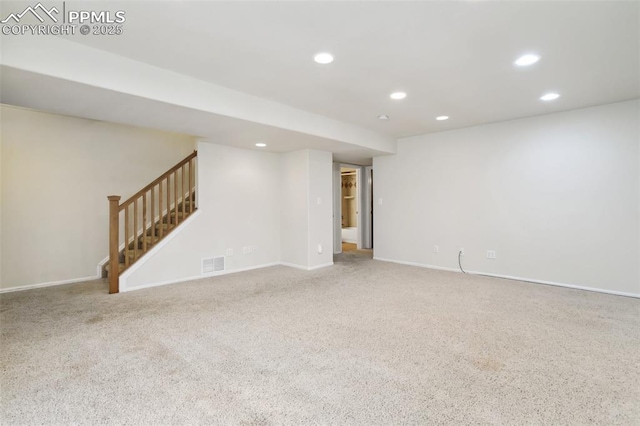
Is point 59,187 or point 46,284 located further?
point 59,187

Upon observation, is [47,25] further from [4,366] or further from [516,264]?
[516,264]

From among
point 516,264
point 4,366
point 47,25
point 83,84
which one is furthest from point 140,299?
point 516,264

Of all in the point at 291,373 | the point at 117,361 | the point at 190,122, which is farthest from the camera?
the point at 190,122

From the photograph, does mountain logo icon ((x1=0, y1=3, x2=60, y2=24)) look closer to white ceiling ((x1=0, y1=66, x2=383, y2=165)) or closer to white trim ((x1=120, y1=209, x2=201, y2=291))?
white ceiling ((x1=0, y1=66, x2=383, y2=165))

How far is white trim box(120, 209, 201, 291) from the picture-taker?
4.29 m

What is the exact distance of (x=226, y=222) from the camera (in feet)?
17.9

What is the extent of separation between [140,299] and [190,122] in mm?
2260

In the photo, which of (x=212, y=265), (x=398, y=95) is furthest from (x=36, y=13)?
(x=212, y=265)

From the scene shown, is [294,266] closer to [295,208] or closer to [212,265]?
[295,208]

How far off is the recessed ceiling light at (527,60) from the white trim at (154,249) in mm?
4571

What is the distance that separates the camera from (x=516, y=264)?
4891mm

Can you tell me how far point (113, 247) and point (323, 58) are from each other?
11.8 feet

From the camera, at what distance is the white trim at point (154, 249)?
429 cm

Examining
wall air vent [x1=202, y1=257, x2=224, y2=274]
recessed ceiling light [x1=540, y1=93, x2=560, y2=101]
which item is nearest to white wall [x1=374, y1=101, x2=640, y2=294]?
recessed ceiling light [x1=540, y1=93, x2=560, y2=101]
